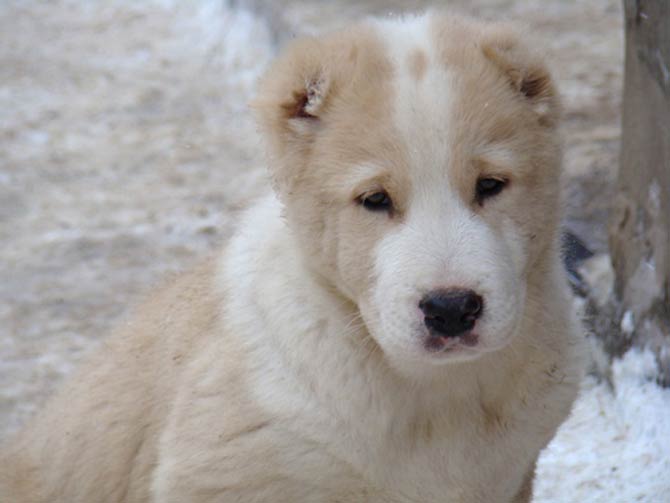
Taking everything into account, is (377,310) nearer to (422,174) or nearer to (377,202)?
(377,202)

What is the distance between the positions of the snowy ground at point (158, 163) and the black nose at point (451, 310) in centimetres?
232

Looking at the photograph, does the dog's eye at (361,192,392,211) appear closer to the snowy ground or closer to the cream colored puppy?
the cream colored puppy

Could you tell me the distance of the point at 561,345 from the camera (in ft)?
14.1

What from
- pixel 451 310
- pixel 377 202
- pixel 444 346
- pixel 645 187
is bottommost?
pixel 645 187

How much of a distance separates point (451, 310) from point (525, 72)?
88cm

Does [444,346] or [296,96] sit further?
[296,96]

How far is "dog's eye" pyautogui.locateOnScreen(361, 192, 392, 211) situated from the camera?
3.75 meters

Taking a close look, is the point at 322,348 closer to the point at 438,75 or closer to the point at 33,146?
the point at 438,75

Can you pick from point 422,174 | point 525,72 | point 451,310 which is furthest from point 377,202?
point 525,72

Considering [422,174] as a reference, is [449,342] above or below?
below

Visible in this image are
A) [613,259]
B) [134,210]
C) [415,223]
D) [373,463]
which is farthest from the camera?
[134,210]

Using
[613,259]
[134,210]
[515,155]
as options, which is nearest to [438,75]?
[515,155]

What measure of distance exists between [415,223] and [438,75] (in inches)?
18.4

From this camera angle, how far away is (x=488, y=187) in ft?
12.4
